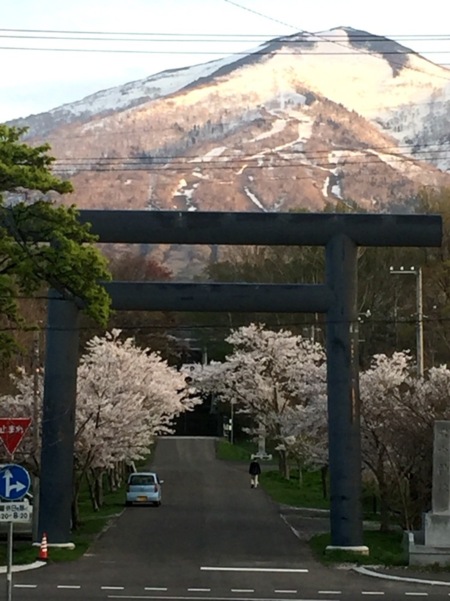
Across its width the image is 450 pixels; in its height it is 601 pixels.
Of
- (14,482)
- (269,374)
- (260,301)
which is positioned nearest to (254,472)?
(269,374)

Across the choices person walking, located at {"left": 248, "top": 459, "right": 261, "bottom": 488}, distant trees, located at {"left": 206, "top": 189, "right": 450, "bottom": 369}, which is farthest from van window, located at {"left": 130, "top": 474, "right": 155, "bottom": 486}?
distant trees, located at {"left": 206, "top": 189, "right": 450, "bottom": 369}

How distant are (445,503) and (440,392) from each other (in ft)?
18.3

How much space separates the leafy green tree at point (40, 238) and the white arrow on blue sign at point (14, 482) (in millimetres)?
4551

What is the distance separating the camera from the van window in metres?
41.8

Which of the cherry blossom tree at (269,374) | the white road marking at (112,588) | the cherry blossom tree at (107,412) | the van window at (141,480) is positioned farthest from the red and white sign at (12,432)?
the cherry blossom tree at (269,374)

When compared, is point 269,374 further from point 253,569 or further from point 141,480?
point 253,569

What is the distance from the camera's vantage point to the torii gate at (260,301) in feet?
85.0

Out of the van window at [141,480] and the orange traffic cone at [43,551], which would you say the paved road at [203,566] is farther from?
the van window at [141,480]

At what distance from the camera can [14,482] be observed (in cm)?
1459

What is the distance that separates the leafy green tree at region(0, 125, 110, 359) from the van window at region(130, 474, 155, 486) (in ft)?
76.4

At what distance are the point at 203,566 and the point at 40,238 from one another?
9.12m

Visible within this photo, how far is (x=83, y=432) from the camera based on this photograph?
106ft

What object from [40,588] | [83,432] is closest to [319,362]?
[83,432]

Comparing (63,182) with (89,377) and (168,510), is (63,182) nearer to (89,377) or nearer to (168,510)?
(89,377)
